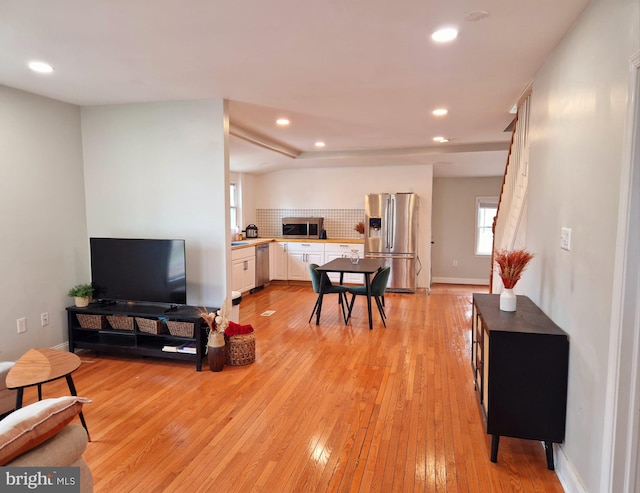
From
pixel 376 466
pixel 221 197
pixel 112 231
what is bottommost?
pixel 376 466

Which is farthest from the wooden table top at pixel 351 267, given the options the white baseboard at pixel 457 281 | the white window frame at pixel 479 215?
the white window frame at pixel 479 215

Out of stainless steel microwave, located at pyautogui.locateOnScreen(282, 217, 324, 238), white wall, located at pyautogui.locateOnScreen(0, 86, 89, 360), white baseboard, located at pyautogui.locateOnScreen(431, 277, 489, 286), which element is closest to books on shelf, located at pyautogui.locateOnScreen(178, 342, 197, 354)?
white wall, located at pyautogui.locateOnScreen(0, 86, 89, 360)

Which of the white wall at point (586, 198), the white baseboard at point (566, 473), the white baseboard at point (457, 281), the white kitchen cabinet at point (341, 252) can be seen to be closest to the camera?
the white wall at point (586, 198)

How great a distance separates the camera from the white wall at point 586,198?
1.67 meters

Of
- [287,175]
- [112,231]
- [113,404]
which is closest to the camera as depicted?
[113,404]

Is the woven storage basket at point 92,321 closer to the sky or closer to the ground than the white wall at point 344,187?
closer to the ground

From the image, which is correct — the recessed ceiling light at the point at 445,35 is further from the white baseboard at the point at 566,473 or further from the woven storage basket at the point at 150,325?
the woven storage basket at the point at 150,325

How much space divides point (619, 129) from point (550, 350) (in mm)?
1153

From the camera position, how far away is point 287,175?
816cm

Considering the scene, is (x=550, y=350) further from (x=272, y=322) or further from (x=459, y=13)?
(x=272, y=322)

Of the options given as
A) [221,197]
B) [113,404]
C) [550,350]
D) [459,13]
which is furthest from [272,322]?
[459,13]

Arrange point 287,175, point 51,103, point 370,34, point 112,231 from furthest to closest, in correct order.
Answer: point 287,175, point 112,231, point 51,103, point 370,34

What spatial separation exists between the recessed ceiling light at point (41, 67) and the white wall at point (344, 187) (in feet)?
17.3

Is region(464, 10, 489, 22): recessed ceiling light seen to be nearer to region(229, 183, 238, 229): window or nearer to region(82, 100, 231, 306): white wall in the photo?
region(82, 100, 231, 306): white wall
